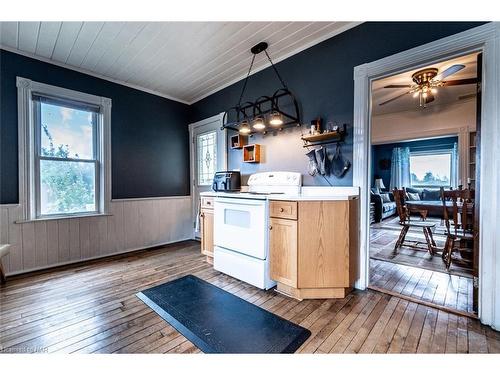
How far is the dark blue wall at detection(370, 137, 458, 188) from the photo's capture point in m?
6.89

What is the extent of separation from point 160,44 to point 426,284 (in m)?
3.85

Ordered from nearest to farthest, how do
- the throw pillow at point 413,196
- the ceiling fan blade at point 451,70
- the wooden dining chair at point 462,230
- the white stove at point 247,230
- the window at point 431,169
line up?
the white stove at point 247,230, the wooden dining chair at point 462,230, the ceiling fan blade at point 451,70, the throw pillow at point 413,196, the window at point 431,169

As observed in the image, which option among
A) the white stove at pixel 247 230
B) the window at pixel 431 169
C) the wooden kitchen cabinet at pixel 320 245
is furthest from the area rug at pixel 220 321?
the window at pixel 431 169

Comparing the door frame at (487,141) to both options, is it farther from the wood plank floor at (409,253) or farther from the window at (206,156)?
the window at (206,156)

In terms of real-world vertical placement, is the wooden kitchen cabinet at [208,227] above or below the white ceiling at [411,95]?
below

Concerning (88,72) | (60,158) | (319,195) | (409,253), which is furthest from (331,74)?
(60,158)

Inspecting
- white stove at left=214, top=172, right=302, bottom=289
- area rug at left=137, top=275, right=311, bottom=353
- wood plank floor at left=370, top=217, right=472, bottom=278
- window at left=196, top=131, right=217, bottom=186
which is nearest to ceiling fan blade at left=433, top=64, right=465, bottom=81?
white stove at left=214, top=172, right=302, bottom=289

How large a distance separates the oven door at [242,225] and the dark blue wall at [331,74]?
0.77 metres

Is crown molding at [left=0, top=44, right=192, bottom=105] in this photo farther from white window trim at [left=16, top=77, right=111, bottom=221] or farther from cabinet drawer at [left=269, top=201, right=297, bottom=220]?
cabinet drawer at [left=269, top=201, right=297, bottom=220]

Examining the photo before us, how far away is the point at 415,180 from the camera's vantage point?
7.50 meters

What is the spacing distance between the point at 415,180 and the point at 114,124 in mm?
8778

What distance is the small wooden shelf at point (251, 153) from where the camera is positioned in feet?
9.93
